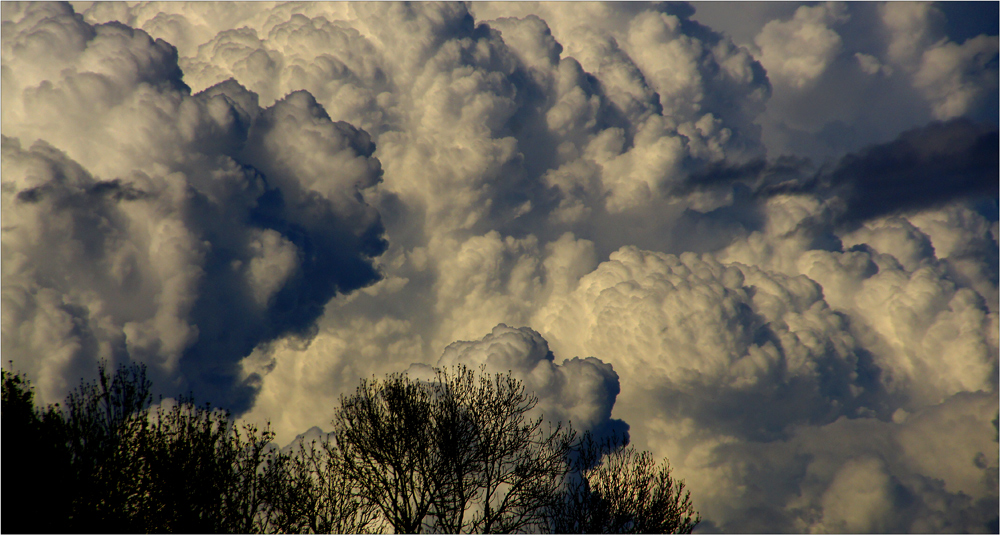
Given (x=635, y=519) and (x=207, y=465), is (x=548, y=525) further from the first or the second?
(x=207, y=465)

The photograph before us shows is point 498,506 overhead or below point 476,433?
below

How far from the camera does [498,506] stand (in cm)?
3091

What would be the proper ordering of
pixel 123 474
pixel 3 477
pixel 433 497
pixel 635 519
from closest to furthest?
1. pixel 3 477
2. pixel 123 474
3. pixel 433 497
4. pixel 635 519

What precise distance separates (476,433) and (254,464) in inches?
456

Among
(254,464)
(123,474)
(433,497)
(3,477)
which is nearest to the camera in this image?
(3,477)

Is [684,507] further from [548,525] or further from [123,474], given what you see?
[123,474]

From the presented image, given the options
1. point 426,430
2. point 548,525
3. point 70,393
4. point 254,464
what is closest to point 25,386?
point 70,393

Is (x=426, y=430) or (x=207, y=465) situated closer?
(x=207, y=465)

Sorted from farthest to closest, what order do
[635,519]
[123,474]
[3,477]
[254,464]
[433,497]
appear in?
[635,519] → [433,497] → [254,464] → [123,474] → [3,477]

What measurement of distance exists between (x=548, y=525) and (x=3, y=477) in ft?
82.4

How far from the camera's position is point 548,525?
3141cm

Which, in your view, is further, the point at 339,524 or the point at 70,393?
the point at 339,524

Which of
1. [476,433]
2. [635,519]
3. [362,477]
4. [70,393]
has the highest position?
[70,393]

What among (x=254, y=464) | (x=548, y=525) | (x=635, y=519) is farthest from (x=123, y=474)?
(x=635, y=519)
